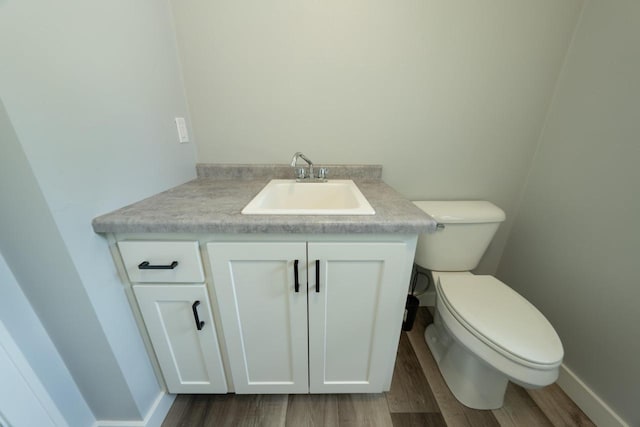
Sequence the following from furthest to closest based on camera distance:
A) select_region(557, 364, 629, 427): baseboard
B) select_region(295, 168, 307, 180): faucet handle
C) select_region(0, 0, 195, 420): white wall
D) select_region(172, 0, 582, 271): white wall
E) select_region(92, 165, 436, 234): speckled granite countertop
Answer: select_region(295, 168, 307, 180): faucet handle → select_region(172, 0, 582, 271): white wall → select_region(557, 364, 629, 427): baseboard → select_region(92, 165, 436, 234): speckled granite countertop → select_region(0, 0, 195, 420): white wall

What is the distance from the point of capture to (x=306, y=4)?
1.02 meters

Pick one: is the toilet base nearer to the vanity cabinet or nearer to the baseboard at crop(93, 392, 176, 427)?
the vanity cabinet

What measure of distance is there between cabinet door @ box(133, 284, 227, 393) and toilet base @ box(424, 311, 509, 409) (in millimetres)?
1016

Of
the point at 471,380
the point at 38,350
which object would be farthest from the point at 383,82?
the point at 38,350

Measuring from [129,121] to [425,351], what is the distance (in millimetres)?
1754

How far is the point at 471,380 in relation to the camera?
1013mm

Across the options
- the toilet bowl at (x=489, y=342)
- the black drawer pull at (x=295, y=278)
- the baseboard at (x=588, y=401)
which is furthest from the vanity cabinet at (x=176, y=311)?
the baseboard at (x=588, y=401)

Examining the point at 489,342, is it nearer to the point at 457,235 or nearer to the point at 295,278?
the point at 457,235

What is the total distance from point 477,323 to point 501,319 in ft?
0.36

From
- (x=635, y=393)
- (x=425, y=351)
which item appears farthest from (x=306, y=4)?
(x=635, y=393)

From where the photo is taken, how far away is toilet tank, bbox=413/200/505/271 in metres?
1.12

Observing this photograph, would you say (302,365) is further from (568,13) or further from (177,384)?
(568,13)

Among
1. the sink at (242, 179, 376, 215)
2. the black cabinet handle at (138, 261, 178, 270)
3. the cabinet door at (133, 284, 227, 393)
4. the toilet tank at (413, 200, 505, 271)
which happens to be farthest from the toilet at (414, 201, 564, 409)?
the black cabinet handle at (138, 261, 178, 270)

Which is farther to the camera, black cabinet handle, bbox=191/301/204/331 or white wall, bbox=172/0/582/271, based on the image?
white wall, bbox=172/0/582/271
